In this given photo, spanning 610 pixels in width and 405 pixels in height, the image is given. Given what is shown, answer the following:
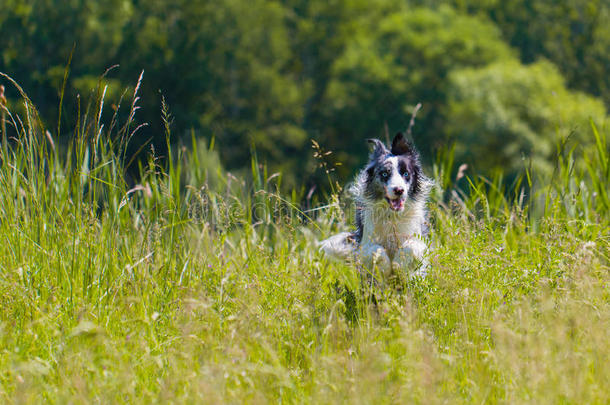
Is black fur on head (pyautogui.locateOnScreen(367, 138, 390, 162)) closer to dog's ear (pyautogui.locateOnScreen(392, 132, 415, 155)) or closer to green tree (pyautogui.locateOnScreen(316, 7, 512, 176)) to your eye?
dog's ear (pyautogui.locateOnScreen(392, 132, 415, 155))

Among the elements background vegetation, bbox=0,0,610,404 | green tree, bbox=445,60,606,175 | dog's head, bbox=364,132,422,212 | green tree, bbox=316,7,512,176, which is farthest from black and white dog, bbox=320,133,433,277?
green tree, bbox=316,7,512,176

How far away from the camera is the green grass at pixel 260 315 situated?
9.24 feet

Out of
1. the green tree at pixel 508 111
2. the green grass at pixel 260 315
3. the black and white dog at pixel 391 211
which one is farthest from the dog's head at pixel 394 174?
the green tree at pixel 508 111

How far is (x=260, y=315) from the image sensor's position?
139 inches

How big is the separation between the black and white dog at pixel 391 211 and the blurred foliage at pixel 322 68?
29.9 metres

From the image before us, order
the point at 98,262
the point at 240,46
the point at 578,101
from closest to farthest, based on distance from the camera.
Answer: the point at 98,262
the point at 578,101
the point at 240,46

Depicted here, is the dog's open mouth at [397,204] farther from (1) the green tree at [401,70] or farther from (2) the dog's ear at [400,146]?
(1) the green tree at [401,70]

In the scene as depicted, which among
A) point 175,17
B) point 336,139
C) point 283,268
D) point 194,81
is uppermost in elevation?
point 283,268

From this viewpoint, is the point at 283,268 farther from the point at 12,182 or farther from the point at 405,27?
the point at 405,27

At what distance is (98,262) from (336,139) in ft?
132

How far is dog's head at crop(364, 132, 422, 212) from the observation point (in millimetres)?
4301

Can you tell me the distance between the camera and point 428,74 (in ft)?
143

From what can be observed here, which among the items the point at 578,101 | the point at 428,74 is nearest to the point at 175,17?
the point at 428,74

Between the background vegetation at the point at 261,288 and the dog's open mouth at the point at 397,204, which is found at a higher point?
the dog's open mouth at the point at 397,204
